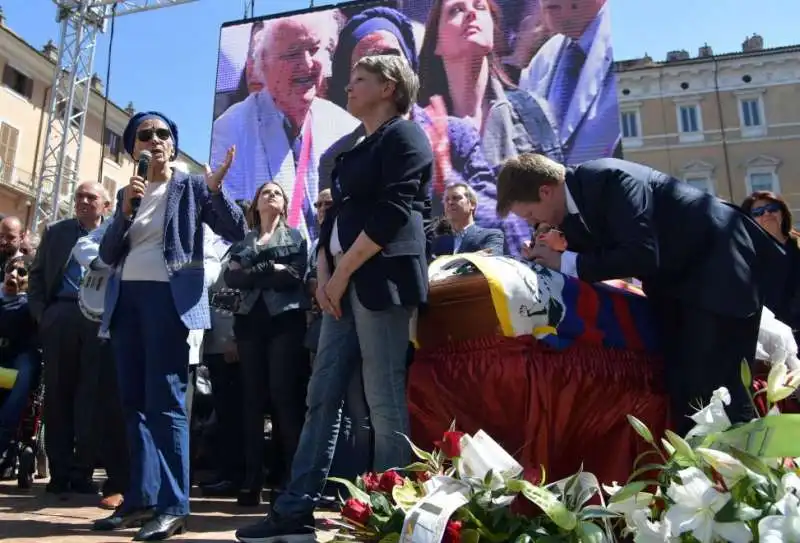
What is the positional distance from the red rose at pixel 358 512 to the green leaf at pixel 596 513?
462mm

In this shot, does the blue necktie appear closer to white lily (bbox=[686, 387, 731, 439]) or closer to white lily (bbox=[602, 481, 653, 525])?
white lily (bbox=[686, 387, 731, 439])

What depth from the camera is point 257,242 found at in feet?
11.7

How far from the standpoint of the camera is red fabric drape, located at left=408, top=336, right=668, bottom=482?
1.82 meters

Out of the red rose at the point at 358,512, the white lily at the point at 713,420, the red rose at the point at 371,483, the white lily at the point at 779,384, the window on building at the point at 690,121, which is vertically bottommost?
the red rose at the point at 358,512

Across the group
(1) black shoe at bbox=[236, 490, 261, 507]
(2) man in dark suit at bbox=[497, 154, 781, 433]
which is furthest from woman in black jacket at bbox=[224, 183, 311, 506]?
(2) man in dark suit at bbox=[497, 154, 781, 433]

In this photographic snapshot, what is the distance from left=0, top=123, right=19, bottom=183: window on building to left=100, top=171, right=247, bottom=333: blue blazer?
2360cm

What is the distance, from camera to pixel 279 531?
2.02m

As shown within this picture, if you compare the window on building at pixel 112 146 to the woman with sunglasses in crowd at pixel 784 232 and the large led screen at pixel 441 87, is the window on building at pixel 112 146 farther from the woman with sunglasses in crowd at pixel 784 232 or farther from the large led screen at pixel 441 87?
the woman with sunglasses in crowd at pixel 784 232

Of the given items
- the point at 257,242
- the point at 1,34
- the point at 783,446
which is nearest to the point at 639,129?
the point at 1,34

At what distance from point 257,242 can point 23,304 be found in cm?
186

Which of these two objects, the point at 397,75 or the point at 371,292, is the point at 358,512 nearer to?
the point at 371,292

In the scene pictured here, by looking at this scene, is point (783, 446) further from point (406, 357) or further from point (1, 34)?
point (1, 34)

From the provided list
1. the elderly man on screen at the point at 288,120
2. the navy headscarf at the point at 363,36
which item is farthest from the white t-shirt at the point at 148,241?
the navy headscarf at the point at 363,36

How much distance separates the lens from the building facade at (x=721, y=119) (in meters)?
27.0
